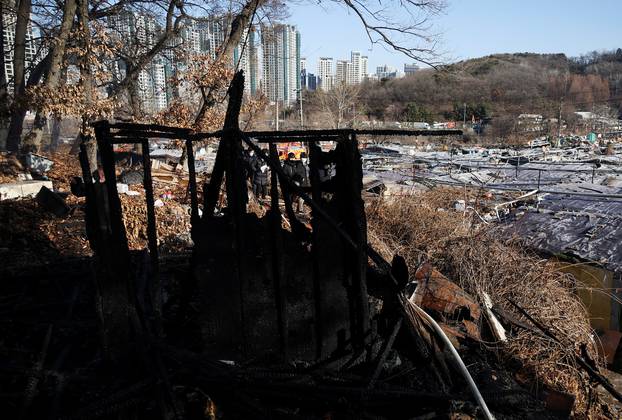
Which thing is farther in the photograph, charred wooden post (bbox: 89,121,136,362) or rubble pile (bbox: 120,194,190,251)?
rubble pile (bbox: 120,194,190,251)

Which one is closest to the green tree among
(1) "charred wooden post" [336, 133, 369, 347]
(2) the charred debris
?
(2) the charred debris

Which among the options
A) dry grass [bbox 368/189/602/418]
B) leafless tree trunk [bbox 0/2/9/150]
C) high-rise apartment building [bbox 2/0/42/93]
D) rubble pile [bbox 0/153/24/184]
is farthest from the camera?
high-rise apartment building [bbox 2/0/42/93]

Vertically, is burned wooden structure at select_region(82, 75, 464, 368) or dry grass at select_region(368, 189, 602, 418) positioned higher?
burned wooden structure at select_region(82, 75, 464, 368)

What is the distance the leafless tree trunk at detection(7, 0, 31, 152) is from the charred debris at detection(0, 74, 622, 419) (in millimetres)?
13671

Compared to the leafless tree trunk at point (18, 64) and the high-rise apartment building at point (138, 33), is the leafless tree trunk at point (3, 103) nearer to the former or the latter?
the leafless tree trunk at point (18, 64)

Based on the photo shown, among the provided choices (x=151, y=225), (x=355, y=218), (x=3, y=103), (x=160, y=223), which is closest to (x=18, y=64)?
(x=3, y=103)

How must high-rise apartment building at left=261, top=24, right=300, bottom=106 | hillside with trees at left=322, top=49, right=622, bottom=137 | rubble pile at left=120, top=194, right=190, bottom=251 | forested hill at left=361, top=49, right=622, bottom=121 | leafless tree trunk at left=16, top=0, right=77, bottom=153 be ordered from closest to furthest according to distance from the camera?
1. rubble pile at left=120, top=194, right=190, bottom=251
2. leafless tree trunk at left=16, top=0, right=77, bottom=153
3. high-rise apartment building at left=261, top=24, right=300, bottom=106
4. hillside with trees at left=322, top=49, right=622, bottom=137
5. forested hill at left=361, top=49, right=622, bottom=121

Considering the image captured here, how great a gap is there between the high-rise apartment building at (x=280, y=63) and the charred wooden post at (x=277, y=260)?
50.9ft

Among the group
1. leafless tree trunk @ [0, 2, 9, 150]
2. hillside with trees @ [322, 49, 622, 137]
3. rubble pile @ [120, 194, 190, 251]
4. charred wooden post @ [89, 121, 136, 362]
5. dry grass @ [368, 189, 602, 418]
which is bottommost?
dry grass @ [368, 189, 602, 418]

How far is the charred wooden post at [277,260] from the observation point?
3.57 m

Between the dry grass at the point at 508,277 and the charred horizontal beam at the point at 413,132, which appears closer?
the charred horizontal beam at the point at 413,132

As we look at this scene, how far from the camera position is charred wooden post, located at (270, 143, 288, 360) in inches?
141

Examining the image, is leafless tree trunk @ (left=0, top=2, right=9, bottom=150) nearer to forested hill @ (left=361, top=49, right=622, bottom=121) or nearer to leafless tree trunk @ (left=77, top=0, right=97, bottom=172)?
leafless tree trunk @ (left=77, top=0, right=97, bottom=172)

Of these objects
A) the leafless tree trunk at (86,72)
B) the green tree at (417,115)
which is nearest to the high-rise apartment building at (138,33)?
the leafless tree trunk at (86,72)
